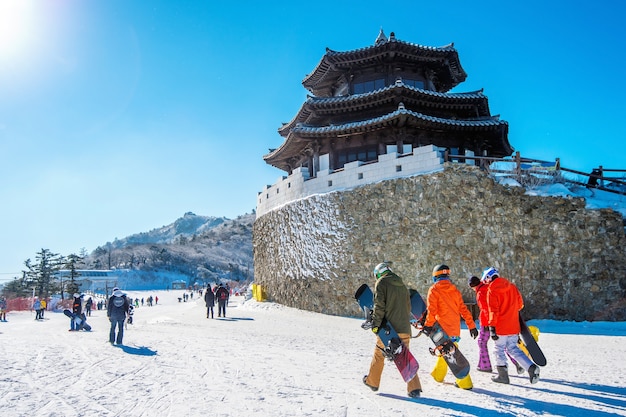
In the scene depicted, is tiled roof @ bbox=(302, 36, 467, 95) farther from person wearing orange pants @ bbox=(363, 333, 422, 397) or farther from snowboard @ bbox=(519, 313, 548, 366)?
person wearing orange pants @ bbox=(363, 333, 422, 397)

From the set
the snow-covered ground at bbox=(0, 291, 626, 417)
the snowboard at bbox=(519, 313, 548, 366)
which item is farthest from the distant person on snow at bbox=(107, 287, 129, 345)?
the snowboard at bbox=(519, 313, 548, 366)

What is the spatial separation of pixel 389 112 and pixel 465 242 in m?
7.08

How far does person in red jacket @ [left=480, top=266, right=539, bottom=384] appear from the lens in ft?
17.5

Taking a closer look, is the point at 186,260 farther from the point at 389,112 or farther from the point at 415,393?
the point at 415,393

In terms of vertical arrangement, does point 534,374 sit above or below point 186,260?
below

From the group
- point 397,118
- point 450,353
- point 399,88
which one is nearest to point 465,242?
point 397,118

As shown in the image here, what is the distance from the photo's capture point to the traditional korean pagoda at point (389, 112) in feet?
54.0

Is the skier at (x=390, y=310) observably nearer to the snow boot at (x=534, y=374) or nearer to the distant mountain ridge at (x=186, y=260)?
the snow boot at (x=534, y=374)

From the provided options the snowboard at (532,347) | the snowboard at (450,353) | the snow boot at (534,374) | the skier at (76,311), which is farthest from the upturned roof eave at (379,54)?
the snow boot at (534,374)

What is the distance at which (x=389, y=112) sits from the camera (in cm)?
1756

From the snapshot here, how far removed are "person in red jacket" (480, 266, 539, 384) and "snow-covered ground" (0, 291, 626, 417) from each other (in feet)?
1.05

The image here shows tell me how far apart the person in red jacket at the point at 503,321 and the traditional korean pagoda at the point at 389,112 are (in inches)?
413

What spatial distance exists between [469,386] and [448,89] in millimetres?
18736

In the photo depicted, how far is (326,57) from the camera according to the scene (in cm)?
1838
